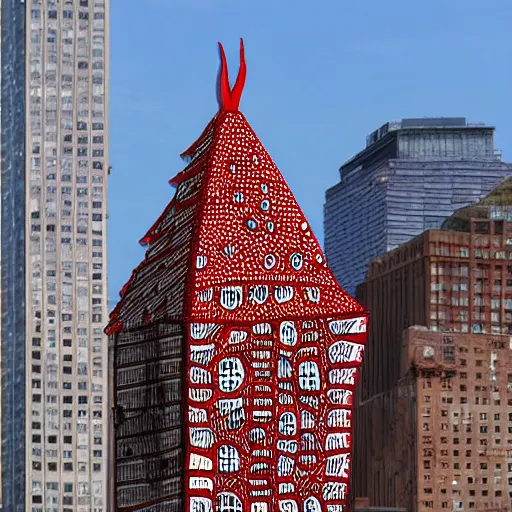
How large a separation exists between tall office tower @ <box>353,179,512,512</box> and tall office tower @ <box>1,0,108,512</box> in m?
17.5

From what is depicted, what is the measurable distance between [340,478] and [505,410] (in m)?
66.1

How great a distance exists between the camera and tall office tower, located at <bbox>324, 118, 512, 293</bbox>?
141500 mm

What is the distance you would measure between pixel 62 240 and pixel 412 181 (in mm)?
45395

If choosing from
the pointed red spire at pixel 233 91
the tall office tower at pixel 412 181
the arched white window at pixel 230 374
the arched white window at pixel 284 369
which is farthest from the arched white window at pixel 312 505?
the tall office tower at pixel 412 181

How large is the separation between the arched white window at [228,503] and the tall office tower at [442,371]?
199ft

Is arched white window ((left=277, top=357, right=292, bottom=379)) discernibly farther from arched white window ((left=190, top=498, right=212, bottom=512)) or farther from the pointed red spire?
the pointed red spire

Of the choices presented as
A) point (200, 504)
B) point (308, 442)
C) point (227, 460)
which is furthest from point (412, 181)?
point (200, 504)

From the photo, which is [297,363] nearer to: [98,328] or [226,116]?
[226,116]

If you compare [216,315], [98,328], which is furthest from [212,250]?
[98,328]

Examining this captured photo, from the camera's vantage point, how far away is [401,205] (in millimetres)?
141750

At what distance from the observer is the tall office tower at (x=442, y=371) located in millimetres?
110188

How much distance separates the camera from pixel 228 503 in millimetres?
48469

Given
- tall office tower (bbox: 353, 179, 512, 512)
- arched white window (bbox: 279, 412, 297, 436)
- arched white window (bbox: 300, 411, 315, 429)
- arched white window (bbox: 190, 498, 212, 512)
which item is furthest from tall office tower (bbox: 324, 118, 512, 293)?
arched white window (bbox: 190, 498, 212, 512)

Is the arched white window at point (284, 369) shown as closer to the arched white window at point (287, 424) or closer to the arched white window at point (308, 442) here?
the arched white window at point (287, 424)
